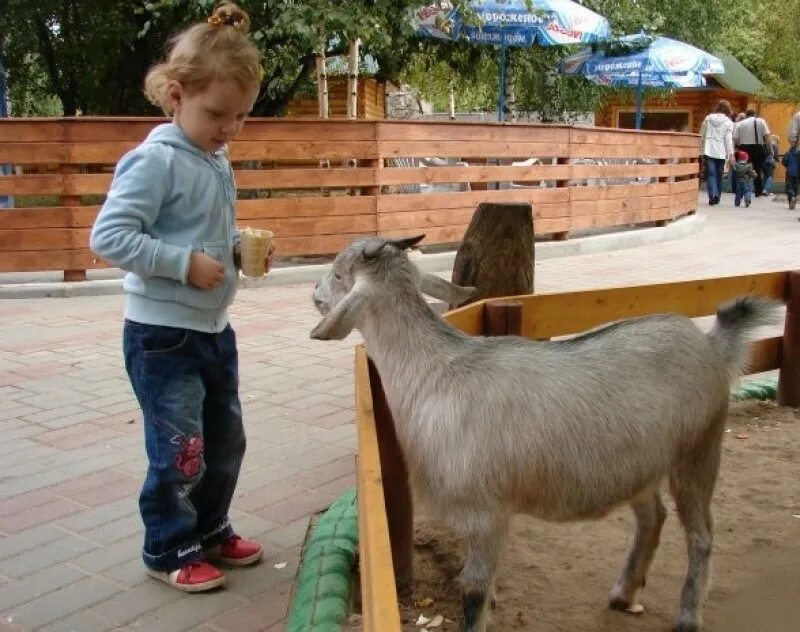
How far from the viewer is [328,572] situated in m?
3.02

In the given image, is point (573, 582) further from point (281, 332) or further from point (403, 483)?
point (281, 332)

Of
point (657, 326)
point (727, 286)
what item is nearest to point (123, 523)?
point (657, 326)

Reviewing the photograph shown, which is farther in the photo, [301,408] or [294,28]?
[294,28]

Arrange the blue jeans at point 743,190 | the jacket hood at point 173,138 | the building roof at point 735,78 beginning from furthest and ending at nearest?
the building roof at point 735,78 → the blue jeans at point 743,190 → the jacket hood at point 173,138

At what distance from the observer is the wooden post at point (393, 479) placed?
305cm

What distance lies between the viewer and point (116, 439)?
4.58 metres

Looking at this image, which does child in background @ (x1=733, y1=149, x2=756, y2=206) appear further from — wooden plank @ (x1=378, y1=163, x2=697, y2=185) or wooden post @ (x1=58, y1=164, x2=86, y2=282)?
wooden post @ (x1=58, y1=164, x2=86, y2=282)

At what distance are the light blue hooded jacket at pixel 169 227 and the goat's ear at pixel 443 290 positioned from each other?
668mm

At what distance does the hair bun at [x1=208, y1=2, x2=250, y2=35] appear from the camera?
2.87 metres

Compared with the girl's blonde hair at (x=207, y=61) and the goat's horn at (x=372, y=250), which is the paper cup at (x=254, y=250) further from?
the girl's blonde hair at (x=207, y=61)

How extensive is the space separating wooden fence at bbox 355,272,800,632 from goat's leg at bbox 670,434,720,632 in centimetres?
81

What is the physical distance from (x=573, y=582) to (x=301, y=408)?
7.38ft

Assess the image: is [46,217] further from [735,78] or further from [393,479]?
[735,78]

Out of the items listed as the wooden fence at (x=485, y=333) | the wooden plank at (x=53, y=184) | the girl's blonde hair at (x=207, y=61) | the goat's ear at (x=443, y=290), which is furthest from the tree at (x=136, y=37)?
the goat's ear at (x=443, y=290)
